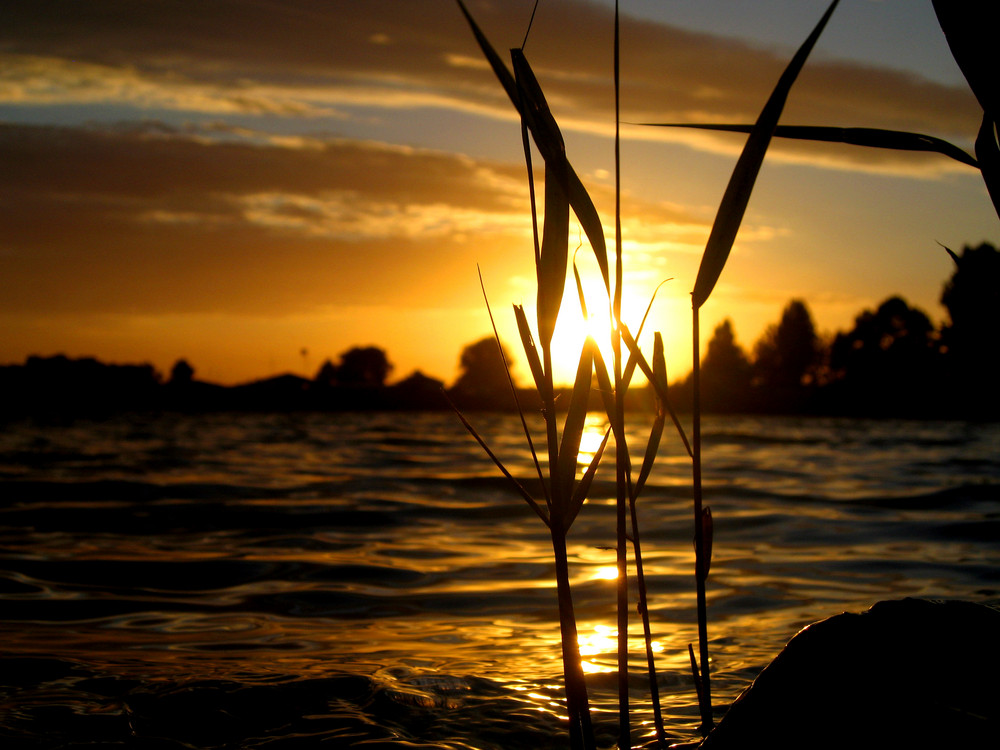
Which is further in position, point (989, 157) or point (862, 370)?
point (862, 370)

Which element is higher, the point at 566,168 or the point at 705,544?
the point at 566,168

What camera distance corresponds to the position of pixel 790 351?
11669cm

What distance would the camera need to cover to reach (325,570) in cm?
582

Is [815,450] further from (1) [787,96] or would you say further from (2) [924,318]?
(2) [924,318]

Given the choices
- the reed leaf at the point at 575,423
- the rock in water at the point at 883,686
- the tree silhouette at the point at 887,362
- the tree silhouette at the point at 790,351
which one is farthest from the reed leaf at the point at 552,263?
the tree silhouette at the point at 790,351

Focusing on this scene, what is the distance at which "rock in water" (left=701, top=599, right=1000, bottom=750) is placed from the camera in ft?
4.85

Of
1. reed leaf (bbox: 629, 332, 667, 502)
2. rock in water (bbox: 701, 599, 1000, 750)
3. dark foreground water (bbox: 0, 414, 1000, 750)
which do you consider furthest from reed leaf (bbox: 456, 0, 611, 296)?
dark foreground water (bbox: 0, 414, 1000, 750)

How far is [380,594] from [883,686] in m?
3.89

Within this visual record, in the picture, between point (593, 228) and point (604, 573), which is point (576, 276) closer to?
point (593, 228)

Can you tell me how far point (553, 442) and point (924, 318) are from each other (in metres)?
105

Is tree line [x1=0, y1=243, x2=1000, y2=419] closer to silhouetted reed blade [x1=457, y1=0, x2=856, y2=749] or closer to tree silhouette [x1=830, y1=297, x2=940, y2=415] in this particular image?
tree silhouette [x1=830, y1=297, x2=940, y2=415]

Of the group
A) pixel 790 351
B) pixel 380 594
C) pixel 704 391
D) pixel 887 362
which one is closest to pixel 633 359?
pixel 380 594

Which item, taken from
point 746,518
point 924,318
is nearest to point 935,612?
point 746,518

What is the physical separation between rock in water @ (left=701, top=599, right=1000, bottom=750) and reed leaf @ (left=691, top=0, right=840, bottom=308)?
2.65ft
